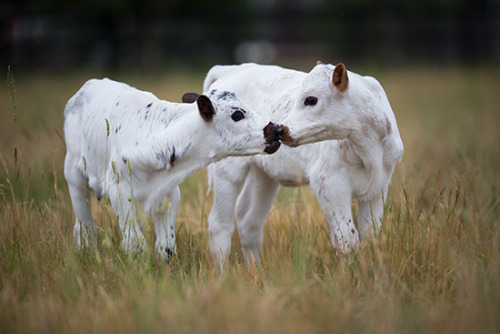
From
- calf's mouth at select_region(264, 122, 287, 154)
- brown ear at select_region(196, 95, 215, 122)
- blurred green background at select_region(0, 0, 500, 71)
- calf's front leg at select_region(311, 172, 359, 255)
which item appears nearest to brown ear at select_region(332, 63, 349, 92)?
calf's mouth at select_region(264, 122, 287, 154)

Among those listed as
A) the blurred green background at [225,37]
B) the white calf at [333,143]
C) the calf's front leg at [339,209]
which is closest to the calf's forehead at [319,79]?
the white calf at [333,143]

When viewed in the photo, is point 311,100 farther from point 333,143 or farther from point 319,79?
point 333,143

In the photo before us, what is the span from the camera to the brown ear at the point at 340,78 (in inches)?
150

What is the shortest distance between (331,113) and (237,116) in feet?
2.25

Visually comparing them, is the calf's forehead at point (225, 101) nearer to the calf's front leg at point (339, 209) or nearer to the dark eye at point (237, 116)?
the dark eye at point (237, 116)

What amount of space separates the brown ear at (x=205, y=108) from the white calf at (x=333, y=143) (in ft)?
1.83

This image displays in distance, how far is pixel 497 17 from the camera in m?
21.9

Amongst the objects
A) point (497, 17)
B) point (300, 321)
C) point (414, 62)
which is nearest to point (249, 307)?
point (300, 321)

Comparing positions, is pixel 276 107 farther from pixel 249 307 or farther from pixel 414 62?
pixel 414 62

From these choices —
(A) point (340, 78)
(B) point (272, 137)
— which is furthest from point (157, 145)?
(A) point (340, 78)

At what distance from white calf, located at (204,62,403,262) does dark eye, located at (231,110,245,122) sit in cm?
34

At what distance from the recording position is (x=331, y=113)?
395cm

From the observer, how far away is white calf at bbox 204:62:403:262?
156 inches

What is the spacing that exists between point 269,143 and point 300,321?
138 cm
